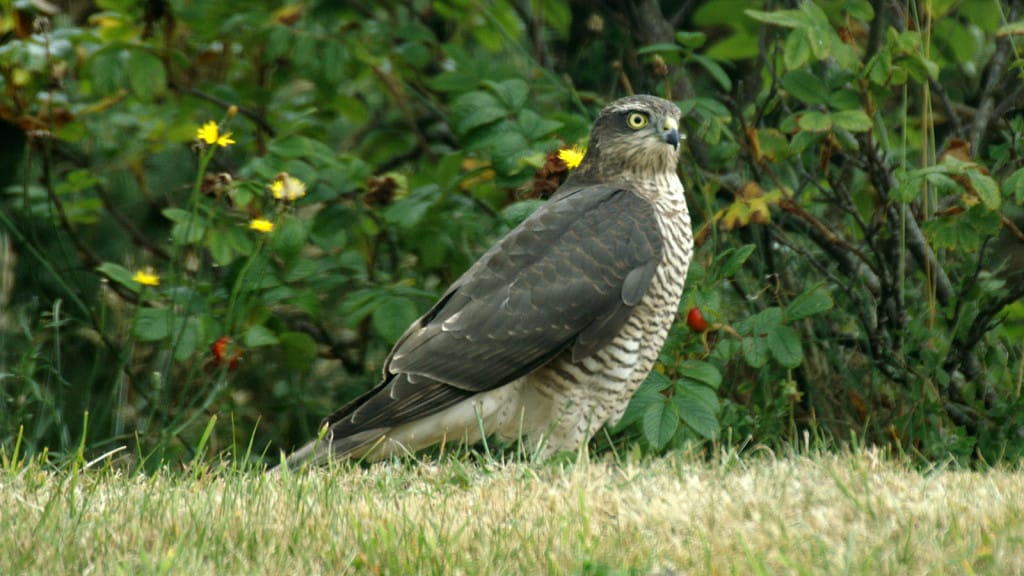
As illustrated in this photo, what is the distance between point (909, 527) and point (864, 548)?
0.13 m

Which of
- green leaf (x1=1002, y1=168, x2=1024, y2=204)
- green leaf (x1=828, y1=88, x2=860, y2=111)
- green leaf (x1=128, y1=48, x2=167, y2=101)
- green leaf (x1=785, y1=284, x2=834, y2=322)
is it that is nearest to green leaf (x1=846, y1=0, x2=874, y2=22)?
green leaf (x1=828, y1=88, x2=860, y2=111)

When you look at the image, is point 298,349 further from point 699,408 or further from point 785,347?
point 785,347

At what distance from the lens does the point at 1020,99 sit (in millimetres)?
4844

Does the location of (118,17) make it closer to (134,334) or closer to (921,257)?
(134,334)

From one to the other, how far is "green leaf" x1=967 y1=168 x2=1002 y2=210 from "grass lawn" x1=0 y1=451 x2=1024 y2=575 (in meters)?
0.90

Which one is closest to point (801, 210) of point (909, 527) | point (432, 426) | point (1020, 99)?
point (1020, 99)

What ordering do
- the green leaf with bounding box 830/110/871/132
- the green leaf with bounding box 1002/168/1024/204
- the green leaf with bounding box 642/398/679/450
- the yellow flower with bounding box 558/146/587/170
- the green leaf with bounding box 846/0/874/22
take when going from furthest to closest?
the yellow flower with bounding box 558/146/587/170, the green leaf with bounding box 846/0/874/22, the green leaf with bounding box 830/110/871/132, the green leaf with bounding box 642/398/679/450, the green leaf with bounding box 1002/168/1024/204

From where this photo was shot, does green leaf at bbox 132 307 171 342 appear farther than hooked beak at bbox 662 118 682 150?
Yes

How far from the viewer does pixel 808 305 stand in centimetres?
437

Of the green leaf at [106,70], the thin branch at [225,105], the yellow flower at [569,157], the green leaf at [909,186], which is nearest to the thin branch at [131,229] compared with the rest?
the thin branch at [225,105]

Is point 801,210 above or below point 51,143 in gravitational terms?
above

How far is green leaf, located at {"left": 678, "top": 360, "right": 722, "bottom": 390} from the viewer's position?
431 cm

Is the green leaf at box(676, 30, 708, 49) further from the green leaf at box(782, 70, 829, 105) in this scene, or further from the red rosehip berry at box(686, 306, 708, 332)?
the red rosehip berry at box(686, 306, 708, 332)

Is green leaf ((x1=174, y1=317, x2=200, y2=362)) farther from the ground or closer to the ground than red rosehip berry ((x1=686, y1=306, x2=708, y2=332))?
closer to the ground
